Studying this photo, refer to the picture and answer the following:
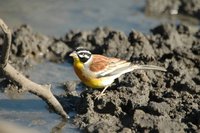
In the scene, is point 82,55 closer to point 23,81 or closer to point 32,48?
point 23,81

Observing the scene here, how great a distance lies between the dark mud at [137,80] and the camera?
11141 millimetres

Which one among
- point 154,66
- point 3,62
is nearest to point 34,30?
point 154,66

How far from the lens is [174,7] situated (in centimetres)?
1861

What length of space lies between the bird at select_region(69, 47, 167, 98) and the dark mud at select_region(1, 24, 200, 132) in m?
0.18

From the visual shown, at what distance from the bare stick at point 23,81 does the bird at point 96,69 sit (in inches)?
27.1

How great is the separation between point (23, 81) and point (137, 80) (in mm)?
2207

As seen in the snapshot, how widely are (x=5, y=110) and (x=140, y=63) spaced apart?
2626 mm

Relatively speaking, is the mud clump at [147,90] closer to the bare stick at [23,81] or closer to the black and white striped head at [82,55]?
the bare stick at [23,81]

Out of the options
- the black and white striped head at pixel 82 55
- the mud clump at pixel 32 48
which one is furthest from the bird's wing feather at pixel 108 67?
the mud clump at pixel 32 48

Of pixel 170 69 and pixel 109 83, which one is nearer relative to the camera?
pixel 109 83

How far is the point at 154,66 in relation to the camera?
42.1ft

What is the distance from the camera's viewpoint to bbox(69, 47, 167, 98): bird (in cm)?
1200

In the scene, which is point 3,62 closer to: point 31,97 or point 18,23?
point 31,97

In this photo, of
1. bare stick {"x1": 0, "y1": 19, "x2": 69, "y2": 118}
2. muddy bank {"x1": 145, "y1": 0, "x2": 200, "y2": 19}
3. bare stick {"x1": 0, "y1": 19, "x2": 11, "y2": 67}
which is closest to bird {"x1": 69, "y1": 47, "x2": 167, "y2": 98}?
bare stick {"x1": 0, "y1": 19, "x2": 69, "y2": 118}
